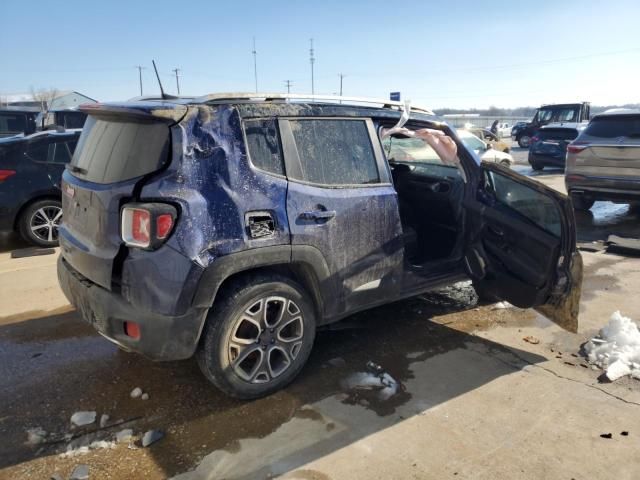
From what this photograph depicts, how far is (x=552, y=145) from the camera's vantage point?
1554cm

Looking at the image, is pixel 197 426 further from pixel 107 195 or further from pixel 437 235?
pixel 437 235

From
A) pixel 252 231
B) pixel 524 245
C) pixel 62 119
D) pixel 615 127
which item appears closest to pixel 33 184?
pixel 252 231

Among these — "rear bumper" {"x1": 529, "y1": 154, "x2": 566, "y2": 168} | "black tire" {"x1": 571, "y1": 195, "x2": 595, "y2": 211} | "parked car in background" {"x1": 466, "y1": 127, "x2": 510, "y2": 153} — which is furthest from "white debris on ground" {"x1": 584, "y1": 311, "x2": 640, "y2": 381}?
"parked car in background" {"x1": 466, "y1": 127, "x2": 510, "y2": 153}

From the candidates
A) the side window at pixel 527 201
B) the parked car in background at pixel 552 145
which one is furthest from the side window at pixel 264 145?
the parked car in background at pixel 552 145

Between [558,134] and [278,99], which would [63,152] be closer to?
[278,99]

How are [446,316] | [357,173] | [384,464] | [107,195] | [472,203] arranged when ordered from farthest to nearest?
[446,316]
[472,203]
[357,173]
[107,195]
[384,464]

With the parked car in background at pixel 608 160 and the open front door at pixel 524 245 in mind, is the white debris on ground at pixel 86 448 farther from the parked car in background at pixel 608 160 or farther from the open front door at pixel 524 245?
the parked car in background at pixel 608 160

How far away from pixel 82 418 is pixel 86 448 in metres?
0.28

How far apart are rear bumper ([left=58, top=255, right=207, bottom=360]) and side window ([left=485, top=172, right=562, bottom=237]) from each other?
2549 millimetres

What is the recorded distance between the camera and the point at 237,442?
2.67 metres

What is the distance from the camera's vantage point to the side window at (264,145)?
9.36ft

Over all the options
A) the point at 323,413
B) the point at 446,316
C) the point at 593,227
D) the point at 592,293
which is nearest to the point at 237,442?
the point at 323,413

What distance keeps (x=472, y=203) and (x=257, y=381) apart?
2.23 m

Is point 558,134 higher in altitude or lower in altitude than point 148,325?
higher
